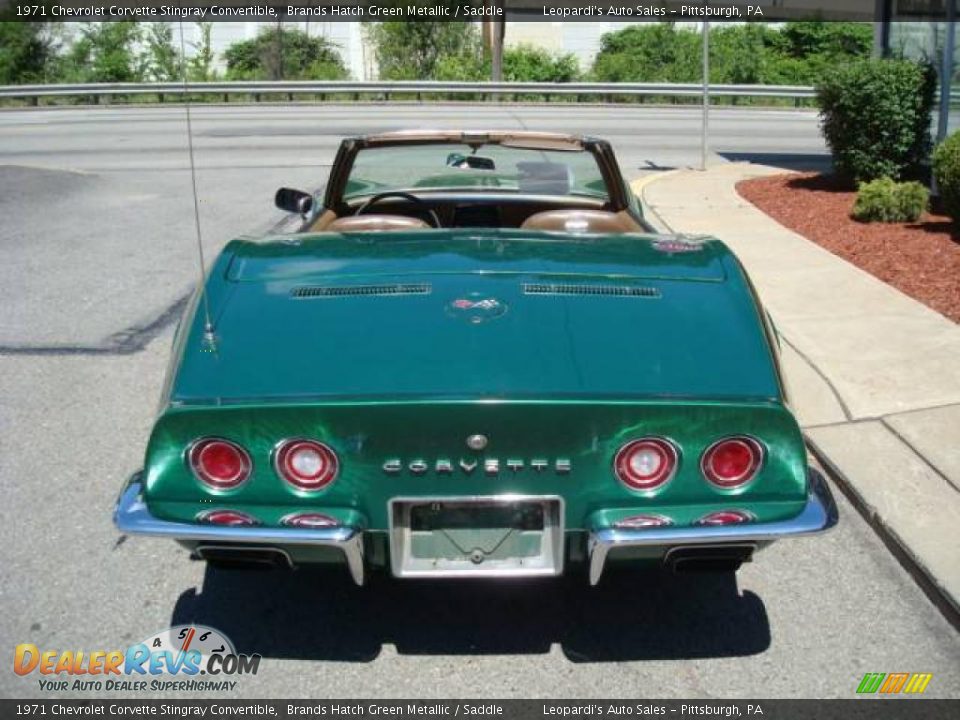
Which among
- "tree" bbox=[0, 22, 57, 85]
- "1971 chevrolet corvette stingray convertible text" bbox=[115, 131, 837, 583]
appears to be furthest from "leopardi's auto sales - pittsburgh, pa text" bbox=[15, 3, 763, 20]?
"1971 chevrolet corvette stingray convertible text" bbox=[115, 131, 837, 583]

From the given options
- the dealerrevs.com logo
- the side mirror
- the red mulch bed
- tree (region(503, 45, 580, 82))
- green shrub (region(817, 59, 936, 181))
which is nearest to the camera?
the dealerrevs.com logo

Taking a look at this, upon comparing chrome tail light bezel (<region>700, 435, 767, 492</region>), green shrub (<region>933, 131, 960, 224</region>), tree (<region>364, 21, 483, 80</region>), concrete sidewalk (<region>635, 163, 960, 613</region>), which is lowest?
concrete sidewalk (<region>635, 163, 960, 613</region>)

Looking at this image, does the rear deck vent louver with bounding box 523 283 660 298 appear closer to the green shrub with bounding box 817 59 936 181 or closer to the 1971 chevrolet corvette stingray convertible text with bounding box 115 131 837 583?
the 1971 chevrolet corvette stingray convertible text with bounding box 115 131 837 583

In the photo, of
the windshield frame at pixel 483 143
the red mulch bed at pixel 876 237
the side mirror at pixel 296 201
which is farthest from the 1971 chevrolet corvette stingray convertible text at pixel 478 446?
the red mulch bed at pixel 876 237

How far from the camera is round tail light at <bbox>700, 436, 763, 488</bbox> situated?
2920 mm

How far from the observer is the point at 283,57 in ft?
132

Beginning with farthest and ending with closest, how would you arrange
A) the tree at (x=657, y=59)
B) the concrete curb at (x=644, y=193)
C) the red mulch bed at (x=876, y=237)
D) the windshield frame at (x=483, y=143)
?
1. the tree at (x=657, y=59)
2. the concrete curb at (x=644, y=193)
3. the red mulch bed at (x=876, y=237)
4. the windshield frame at (x=483, y=143)

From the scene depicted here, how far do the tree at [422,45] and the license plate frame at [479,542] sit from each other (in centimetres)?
3645

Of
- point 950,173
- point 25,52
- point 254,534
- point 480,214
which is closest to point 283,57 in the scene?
point 25,52

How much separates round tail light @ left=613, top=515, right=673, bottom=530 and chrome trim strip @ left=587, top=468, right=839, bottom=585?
2 cm

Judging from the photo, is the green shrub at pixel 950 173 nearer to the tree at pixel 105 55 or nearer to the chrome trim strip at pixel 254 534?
the chrome trim strip at pixel 254 534

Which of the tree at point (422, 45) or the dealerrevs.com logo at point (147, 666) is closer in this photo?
the dealerrevs.com logo at point (147, 666)

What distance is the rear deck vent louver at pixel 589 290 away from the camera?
11.2 ft

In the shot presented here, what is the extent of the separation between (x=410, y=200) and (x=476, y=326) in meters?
2.15
